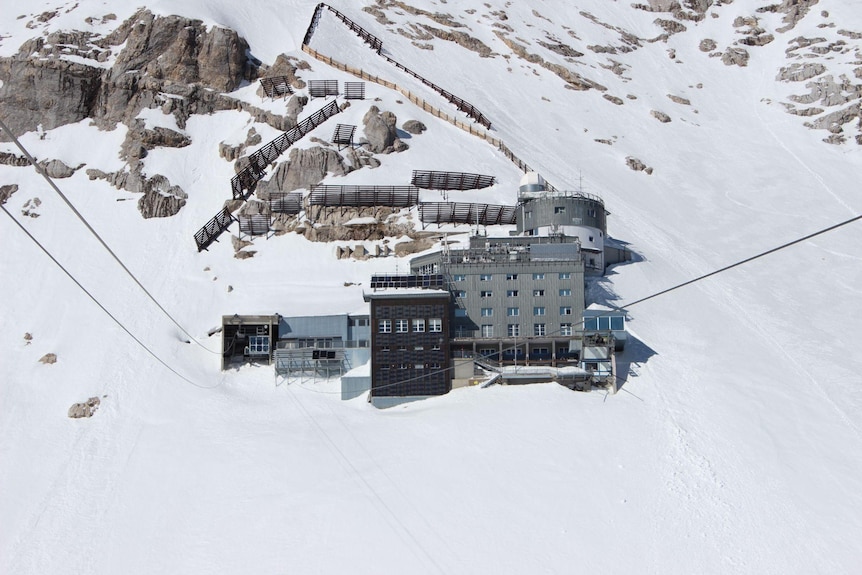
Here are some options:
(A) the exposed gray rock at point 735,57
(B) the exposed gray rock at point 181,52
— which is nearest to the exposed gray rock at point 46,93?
(B) the exposed gray rock at point 181,52

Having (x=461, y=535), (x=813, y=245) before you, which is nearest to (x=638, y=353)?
(x=461, y=535)

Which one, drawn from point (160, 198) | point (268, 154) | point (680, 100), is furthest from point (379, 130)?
point (680, 100)

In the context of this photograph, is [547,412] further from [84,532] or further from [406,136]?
[406,136]

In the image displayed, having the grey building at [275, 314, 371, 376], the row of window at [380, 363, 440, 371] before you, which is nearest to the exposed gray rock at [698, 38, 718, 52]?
the grey building at [275, 314, 371, 376]

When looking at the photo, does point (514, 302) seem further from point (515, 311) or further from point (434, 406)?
point (434, 406)

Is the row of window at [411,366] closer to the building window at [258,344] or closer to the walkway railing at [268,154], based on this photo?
the building window at [258,344]
